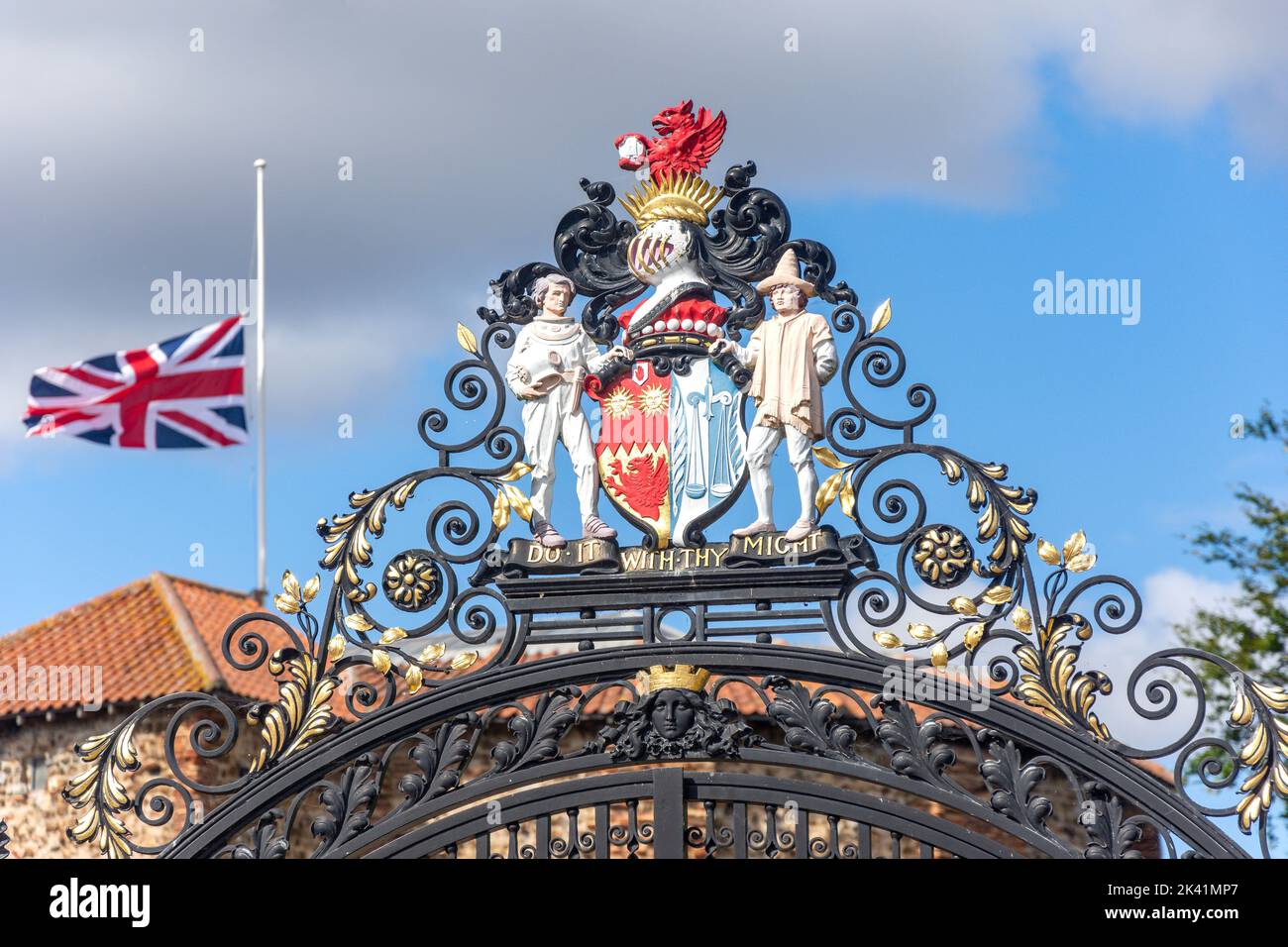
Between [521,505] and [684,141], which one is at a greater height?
[684,141]

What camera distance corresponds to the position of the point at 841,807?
8.45 metres

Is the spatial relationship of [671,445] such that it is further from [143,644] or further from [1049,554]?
[143,644]

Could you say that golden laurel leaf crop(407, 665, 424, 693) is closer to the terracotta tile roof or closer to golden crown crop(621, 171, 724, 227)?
golden crown crop(621, 171, 724, 227)

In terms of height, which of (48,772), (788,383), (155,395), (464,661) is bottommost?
(48,772)

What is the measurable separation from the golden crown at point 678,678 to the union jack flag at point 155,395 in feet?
16.5

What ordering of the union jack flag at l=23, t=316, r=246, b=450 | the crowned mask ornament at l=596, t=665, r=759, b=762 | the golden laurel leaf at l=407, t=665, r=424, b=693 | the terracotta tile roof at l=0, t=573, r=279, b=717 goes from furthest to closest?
the terracotta tile roof at l=0, t=573, r=279, b=717, the union jack flag at l=23, t=316, r=246, b=450, the golden laurel leaf at l=407, t=665, r=424, b=693, the crowned mask ornament at l=596, t=665, r=759, b=762

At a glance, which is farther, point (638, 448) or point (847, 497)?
→ point (638, 448)

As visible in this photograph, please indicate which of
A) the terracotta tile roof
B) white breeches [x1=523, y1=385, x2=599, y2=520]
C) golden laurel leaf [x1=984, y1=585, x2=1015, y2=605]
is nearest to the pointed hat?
white breeches [x1=523, y1=385, x2=599, y2=520]

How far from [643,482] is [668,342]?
700 millimetres

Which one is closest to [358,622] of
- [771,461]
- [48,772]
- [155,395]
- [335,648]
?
[335,648]

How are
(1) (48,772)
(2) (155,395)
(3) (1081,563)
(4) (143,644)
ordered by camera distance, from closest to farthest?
(3) (1081,563), (2) (155,395), (1) (48,772), (4) (143,644)

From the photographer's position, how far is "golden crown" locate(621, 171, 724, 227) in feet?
29.9

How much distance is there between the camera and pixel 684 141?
29.9 ft

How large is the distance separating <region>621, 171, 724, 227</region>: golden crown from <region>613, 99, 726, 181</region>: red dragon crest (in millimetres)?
37
